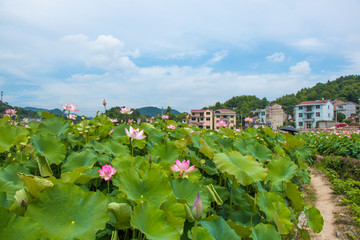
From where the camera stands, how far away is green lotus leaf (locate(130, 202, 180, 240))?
716 millimetres

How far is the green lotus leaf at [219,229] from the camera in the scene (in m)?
0.91

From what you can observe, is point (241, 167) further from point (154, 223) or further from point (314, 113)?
point (314, 113)

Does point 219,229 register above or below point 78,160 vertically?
below

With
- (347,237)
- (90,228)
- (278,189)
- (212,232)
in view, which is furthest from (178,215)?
(347,237)

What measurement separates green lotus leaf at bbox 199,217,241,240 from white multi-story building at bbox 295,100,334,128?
48.3 m

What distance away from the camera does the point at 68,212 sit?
0.68 metres

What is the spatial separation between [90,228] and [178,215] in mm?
319

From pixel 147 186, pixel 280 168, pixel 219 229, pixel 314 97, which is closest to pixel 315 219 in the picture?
pixel 280 168

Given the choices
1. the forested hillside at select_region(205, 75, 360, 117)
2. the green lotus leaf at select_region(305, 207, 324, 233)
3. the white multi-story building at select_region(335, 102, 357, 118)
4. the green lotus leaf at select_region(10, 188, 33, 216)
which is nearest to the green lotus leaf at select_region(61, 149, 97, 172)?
the green lotus leaf at select_region(10, 188, 33, 216)

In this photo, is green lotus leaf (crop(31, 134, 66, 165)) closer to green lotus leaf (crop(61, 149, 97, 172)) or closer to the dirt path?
green lotus leaf (crop(61, 149, 97, 172))

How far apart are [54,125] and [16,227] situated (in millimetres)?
1129

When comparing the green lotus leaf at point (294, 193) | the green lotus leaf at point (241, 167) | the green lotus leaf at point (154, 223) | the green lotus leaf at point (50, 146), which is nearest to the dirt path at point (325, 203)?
the green lotus leaf at point (294, 193)

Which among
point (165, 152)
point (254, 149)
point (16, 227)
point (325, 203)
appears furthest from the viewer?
point (325, 203)

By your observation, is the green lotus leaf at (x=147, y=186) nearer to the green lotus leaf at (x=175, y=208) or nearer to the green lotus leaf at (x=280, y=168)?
the green lotus leaf at (x=175, y=208)
